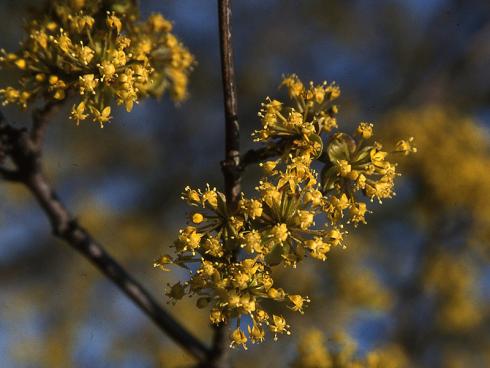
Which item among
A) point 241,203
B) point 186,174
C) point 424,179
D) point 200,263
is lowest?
point 186,174

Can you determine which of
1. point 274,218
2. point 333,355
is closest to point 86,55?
point 274,218

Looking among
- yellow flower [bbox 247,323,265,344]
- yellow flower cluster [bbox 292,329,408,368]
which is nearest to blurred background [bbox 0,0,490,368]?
yellow flower cluster [bbox 292,329,408,368]

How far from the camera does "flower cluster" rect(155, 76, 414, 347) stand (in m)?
2.25

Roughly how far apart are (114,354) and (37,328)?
1.22 metres

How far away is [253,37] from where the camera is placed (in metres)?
12.7

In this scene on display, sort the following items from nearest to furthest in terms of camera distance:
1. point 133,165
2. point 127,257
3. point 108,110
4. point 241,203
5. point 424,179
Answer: point 241,203 → point 108,110 → point 424,179 → point 127,257 → point 133,165

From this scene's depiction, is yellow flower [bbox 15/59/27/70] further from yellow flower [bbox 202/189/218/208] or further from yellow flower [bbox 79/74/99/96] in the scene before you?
yellow flower [bbox 202/189/218/208]

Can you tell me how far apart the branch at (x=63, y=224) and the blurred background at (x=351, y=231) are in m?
0.65

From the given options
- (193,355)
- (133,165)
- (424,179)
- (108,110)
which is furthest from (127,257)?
(108,110)

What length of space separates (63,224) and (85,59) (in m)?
0.99

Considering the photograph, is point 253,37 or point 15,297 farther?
point 253,37

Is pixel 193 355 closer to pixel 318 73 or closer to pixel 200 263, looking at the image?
pixel 200 263

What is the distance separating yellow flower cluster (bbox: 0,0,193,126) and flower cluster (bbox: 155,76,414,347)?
0.51 m

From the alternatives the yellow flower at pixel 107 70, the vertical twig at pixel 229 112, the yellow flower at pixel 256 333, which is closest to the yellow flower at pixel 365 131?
the vertical twig at pixel 229 112
